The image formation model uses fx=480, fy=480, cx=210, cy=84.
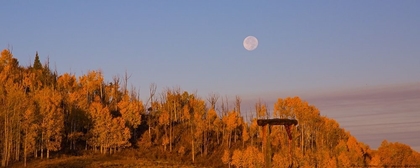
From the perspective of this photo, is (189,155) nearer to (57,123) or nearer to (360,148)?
(57,123)

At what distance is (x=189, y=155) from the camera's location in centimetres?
9131

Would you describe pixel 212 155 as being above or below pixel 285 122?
below

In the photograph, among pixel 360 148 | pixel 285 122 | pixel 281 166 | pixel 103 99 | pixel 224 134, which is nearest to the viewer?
pixel 285 122

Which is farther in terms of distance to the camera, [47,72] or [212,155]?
[47,72]

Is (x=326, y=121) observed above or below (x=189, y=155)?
above

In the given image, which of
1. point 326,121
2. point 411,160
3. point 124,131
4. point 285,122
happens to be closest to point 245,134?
point 326,121

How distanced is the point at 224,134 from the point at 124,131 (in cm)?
2325

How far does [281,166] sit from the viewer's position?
76.2 m

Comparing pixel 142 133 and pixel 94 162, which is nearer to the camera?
pixel 94 162

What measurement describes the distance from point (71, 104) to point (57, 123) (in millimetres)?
12458

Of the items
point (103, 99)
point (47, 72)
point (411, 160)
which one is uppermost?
point (47, 72)

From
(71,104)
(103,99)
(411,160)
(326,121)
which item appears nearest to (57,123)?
(71,104)

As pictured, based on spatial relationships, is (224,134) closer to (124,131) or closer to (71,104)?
(124,131)

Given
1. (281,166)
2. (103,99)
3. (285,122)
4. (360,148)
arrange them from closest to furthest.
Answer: (285,122)
(281,166)
(360,148)
(103,99)
